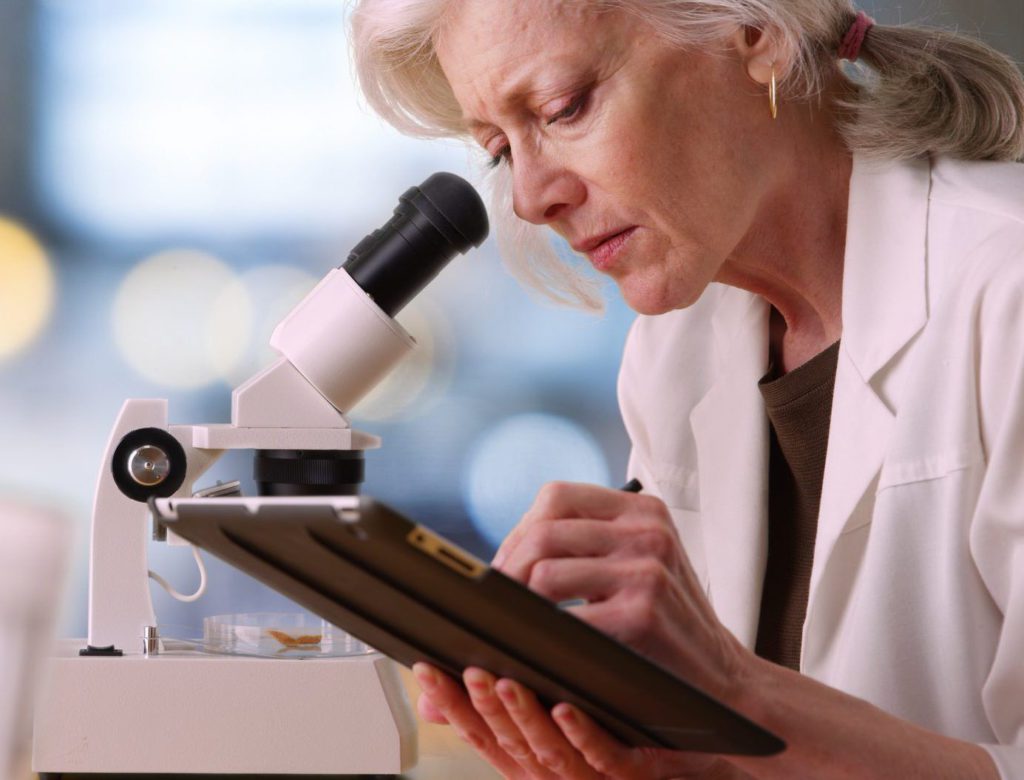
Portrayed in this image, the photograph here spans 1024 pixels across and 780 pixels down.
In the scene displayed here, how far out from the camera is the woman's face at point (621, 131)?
4.15 ft

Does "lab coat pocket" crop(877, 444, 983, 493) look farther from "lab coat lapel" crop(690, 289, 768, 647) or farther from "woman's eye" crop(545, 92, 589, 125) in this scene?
"woman's eye" crop(545, 92, 589, 125)

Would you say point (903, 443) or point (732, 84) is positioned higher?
point (732, 84)

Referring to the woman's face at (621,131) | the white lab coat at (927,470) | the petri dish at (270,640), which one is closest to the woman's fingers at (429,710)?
the petri dish at (270,640)

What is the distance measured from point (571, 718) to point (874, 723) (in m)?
0.26

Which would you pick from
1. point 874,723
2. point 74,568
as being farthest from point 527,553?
point 74,568

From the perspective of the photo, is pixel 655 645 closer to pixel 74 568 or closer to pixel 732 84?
pixel 74 568

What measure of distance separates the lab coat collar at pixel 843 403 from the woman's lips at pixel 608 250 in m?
0.26

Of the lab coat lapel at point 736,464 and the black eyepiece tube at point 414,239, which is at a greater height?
the black eyepiece tube at point 414,239

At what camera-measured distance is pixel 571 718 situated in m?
0.84

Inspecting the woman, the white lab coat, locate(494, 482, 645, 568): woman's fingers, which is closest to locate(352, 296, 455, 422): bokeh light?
the woman

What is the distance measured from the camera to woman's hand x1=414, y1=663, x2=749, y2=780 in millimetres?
846

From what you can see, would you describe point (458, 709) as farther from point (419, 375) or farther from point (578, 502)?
point (419, 375)

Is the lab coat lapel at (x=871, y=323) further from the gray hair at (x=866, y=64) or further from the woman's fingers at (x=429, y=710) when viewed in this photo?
the woman's fingers at (x=429, y=710)

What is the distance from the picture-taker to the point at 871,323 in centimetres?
129
